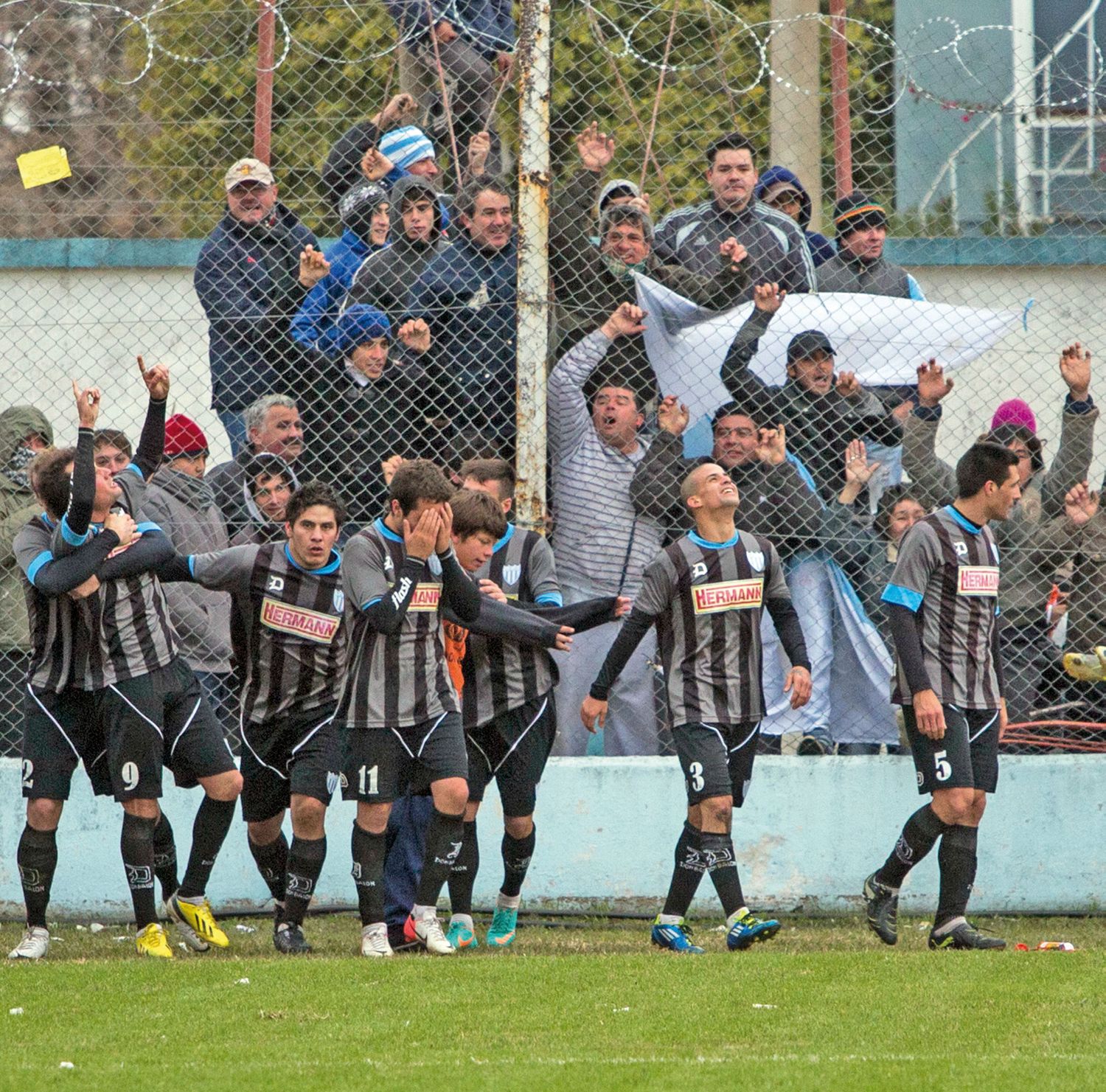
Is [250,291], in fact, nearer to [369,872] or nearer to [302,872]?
[302,872]

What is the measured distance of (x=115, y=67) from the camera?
1005 cm

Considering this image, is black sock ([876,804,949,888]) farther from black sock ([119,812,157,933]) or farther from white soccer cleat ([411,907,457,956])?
black sock ([119,812,157,933])

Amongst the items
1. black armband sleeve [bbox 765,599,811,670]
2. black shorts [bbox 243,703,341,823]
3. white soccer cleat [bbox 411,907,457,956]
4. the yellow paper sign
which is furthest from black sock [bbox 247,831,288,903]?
the yellow paper sign

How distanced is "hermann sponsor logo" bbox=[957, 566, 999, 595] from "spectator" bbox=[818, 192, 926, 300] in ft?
7.08

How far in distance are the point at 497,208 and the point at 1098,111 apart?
124 inches

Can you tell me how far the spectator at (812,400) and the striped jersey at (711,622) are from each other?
1.28m

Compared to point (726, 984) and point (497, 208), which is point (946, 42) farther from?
point (726, 984)

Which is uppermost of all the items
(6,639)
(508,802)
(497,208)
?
(497,208)

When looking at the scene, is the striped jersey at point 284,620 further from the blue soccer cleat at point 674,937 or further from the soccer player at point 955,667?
the soccer player at point 955,667

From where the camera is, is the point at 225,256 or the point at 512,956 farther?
the point at 225,256

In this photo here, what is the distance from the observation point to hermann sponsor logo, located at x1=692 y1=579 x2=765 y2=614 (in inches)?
282

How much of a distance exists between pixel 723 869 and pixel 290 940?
1.74 m

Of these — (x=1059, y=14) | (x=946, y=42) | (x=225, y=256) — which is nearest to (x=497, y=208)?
(x=225, y=256)

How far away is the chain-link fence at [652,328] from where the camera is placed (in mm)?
8109
